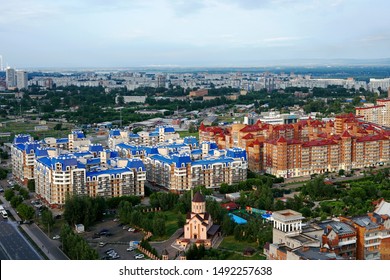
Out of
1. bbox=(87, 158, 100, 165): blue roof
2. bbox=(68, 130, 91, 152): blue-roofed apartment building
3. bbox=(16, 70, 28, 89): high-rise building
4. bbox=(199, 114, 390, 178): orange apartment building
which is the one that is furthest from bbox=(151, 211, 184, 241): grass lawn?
bbox=(16, 70, 28, 89): high-rise building

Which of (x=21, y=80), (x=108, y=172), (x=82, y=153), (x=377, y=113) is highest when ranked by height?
(x=21, y=80)

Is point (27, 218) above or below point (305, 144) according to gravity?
below

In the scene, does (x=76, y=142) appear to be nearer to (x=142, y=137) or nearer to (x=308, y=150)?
(x=142, y=137)

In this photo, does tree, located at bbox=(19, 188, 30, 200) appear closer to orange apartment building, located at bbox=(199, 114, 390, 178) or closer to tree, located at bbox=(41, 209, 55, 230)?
tree, located at bbox=(41, 209, 55, 230)

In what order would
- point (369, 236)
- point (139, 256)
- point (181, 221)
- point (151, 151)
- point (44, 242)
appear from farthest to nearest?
1. point (151, 151)
2. point (181, 221)
3. point (44, 242)
4. point (139, 256)
5. point (369, 236)

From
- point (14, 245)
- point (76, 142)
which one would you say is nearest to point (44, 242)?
point (14, 245)

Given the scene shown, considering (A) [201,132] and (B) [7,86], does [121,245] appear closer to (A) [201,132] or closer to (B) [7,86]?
(A) [201,132]

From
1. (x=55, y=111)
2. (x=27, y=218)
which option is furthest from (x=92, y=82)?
(x=27, y=218)
